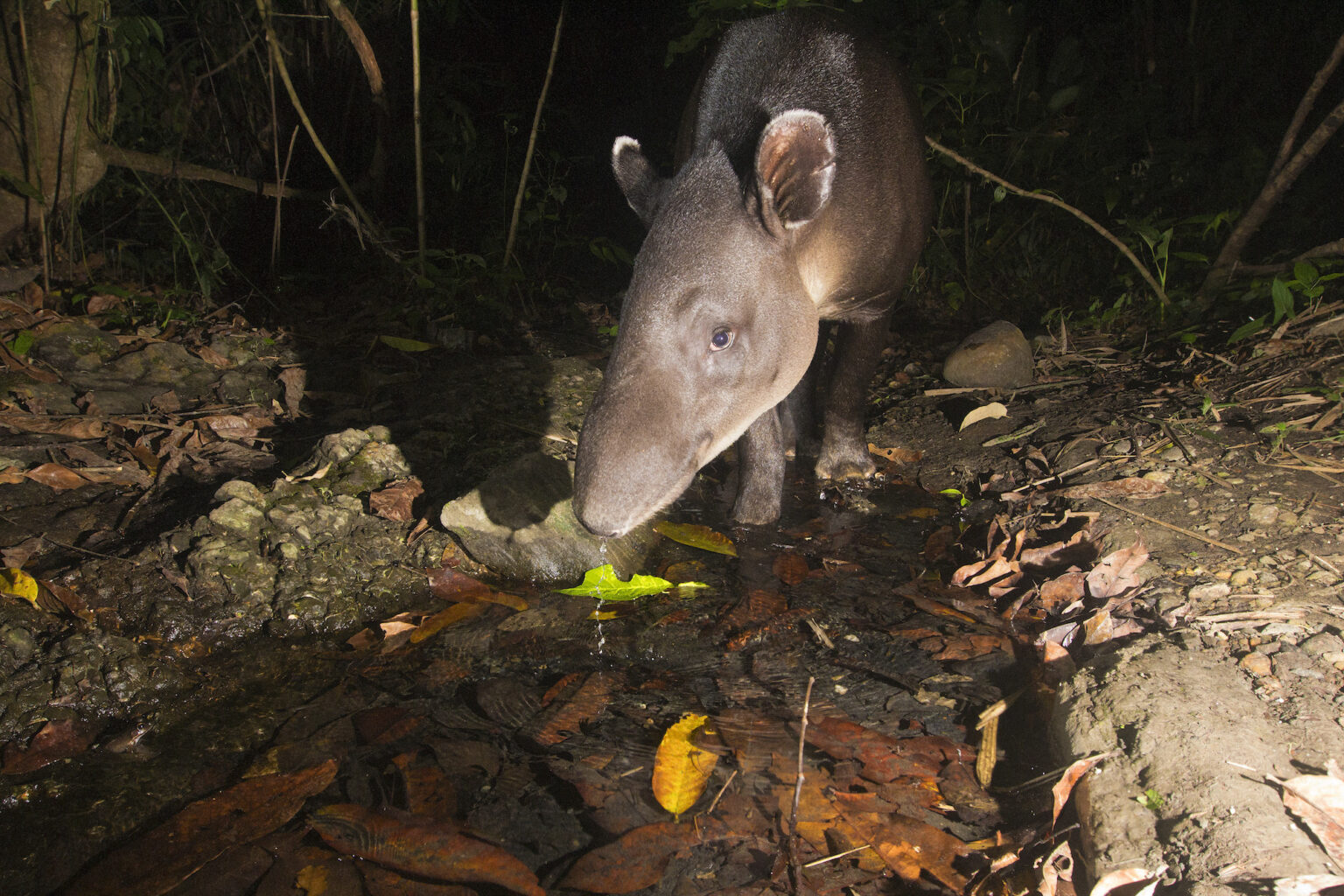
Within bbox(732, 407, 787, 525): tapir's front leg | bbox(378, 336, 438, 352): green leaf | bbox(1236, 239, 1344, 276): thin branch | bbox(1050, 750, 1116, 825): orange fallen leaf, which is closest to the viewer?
bbox(1050, 750, 1116, 825): orange fallen leaf

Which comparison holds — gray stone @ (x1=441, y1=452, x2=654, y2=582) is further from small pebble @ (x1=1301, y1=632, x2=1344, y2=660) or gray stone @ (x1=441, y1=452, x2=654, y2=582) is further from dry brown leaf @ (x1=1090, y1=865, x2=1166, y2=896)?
small pebble @ (x1=1301, y1=632, x2=1344, y2=660)

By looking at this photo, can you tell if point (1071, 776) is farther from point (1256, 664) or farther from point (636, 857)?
point (636, 857)

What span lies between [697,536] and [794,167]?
60.7 inches

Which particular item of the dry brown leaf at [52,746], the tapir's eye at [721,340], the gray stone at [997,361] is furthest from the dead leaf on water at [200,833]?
the gray stone at [997,361]

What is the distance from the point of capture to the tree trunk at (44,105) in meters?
4.57

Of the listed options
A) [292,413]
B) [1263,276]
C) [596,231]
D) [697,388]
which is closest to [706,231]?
[697,388]

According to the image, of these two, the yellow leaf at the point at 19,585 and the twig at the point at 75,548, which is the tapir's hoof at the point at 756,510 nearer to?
the twig at the point at 75,548

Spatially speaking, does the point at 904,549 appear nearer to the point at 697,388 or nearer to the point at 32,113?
the point at 697,388

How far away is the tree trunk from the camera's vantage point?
4.57 m

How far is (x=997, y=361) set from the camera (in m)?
4.71

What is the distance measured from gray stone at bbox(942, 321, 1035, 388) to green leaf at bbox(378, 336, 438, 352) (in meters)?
3.02

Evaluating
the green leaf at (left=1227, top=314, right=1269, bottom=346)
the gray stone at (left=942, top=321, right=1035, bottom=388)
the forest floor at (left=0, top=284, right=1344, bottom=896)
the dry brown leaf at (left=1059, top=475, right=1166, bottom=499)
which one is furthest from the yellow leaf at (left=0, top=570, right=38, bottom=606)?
the green leaf at (left=1227, top=314, right=1269, bottom=346)

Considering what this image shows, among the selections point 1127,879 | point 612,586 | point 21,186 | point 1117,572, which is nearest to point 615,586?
point 612,586

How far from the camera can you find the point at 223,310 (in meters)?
5.20
